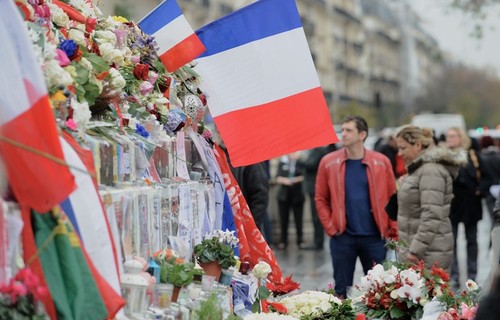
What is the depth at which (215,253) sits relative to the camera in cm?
574

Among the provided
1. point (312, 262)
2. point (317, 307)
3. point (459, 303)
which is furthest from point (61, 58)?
point (312, 262)

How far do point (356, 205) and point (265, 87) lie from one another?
3011mm

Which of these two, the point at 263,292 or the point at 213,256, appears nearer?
the point at 213,256

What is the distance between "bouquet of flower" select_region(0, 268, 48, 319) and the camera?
12.3 ft

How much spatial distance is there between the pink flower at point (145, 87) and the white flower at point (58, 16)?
0.73m

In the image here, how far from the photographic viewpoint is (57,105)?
15.1ft

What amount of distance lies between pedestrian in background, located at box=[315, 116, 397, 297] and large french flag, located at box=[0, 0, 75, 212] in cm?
563

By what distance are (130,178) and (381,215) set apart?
15.4 feet

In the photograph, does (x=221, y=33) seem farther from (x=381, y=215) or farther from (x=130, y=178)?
(x=381, y=215)

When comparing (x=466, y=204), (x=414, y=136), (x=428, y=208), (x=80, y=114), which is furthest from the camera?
(x=466, y=204)

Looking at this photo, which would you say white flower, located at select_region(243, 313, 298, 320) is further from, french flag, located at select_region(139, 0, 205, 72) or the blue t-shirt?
the blue t-shirt

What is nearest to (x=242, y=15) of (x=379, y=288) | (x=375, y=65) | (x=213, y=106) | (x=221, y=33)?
(x=221, y=33)

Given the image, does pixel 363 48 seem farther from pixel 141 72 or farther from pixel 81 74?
pixel 81 74

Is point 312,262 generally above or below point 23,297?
below
